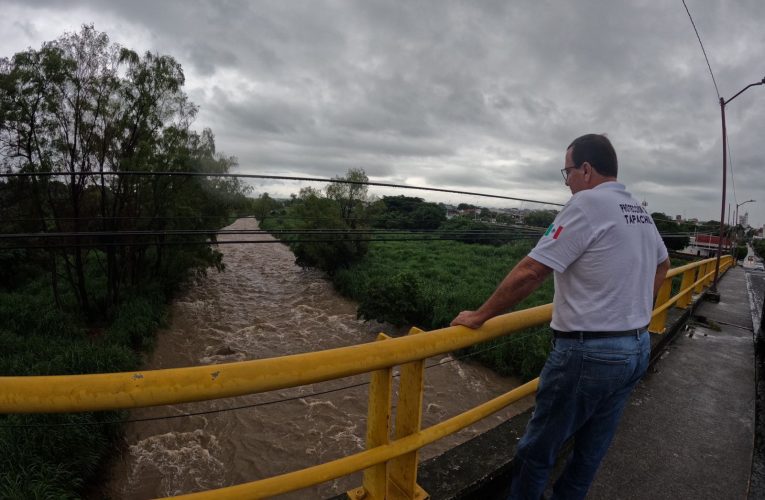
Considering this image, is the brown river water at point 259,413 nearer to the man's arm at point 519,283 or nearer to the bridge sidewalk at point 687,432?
the bridge sidewalk at point 687,432

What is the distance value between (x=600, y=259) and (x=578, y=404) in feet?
1.86

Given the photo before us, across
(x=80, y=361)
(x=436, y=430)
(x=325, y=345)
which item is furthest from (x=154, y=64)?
(x=436, y=430)

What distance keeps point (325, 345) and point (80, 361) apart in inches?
242

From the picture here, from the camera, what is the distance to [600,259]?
1533 millimetres

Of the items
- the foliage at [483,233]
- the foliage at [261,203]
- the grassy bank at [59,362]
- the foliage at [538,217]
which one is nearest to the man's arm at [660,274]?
the grassy bank at [59,362]

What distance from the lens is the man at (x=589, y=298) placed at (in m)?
1.52

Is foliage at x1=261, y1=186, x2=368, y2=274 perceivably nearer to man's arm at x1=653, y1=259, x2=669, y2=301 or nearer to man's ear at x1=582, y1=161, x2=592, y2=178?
man's arm at x1=653, y1=259, x2=669, y2=301

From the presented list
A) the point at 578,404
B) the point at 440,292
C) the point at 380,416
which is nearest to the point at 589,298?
the point at 578,404

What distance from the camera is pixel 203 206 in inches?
666

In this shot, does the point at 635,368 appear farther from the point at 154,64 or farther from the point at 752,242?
the point at 752,242

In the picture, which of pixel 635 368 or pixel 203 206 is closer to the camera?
pixel 635 368

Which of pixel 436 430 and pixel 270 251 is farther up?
pixel 436 430

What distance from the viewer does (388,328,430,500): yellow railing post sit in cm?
158

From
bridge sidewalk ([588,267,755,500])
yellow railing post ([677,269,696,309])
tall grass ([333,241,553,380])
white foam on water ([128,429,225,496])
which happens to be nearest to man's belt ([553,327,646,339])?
bridge sidewalk ([588,267,755,500])
